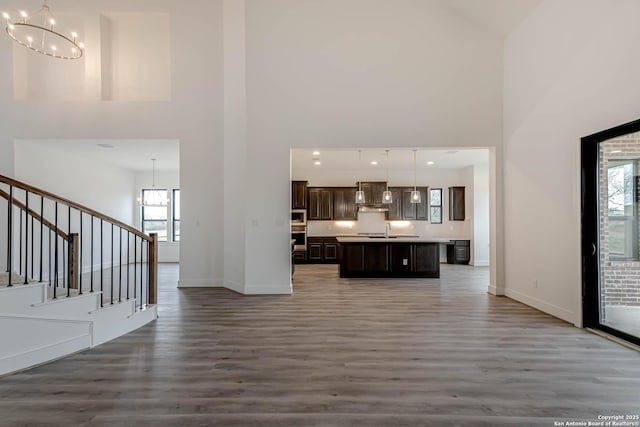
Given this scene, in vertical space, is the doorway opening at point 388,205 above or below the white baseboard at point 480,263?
above

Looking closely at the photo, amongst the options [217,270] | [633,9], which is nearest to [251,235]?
[217,270]

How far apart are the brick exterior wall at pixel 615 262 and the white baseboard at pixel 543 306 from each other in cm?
46

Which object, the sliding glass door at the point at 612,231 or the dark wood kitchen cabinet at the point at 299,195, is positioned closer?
the sliding glass door at the point at 612,231

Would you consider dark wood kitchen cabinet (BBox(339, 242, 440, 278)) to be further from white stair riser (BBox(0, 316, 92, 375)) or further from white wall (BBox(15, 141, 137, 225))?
white wall (BBox(15, 141, 137, 225))

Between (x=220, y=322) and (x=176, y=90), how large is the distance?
181 inches

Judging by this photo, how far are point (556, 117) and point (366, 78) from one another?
2884 mm

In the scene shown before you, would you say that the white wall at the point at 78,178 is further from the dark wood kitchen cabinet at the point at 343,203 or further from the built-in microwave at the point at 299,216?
the dark wood kitchen cabinet at the point at 343,203

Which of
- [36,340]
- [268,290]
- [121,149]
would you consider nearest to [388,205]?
[268,290]

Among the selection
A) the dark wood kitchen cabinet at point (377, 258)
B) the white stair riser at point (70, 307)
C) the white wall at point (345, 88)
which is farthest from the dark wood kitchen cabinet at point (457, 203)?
the white stair riser at point (70, 307)

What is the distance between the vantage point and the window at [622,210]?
3.53 metres

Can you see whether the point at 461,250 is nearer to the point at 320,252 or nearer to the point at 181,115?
the point at 320,252

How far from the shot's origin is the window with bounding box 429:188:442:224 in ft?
35.3

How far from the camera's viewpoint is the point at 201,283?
21.8ft

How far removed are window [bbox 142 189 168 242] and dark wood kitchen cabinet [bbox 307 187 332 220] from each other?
4.54m
